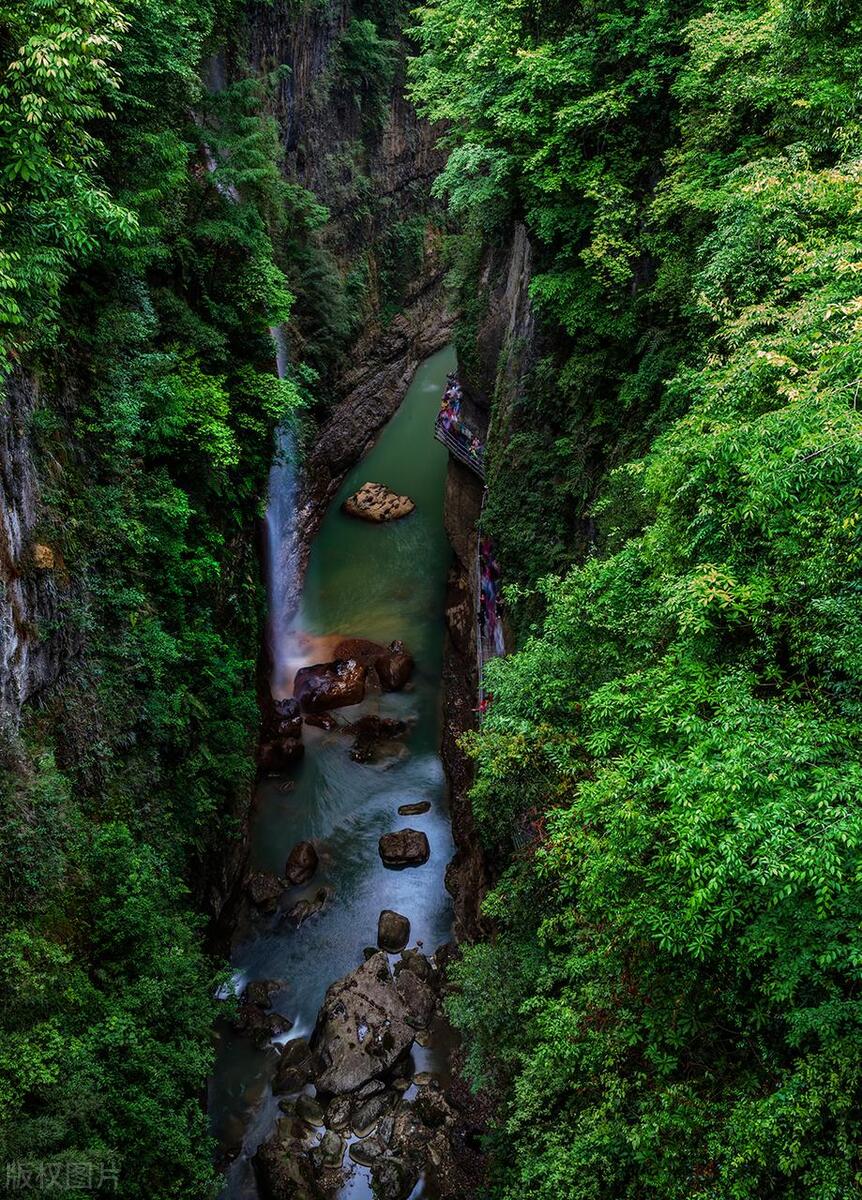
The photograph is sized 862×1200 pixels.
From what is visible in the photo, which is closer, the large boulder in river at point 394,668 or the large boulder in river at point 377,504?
the large boulder in river at point 394,668

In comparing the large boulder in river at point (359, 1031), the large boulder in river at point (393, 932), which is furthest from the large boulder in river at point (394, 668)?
the large boulder in river at point (359, 1031)

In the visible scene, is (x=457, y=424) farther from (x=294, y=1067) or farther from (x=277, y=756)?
(x=294, y=1067)

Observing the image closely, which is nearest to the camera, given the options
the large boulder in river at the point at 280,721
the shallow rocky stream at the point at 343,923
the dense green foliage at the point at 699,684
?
the dense green foliage at the point at 699,684

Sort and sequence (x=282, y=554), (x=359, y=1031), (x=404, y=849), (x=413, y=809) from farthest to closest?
1. (x=282, y=554)
2. (x=413, y=809)
3. (x=404, y=849)
4. (x=359, y=1031)

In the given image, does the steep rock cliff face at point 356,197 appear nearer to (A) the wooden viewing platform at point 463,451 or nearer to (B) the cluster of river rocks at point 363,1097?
(A) the wooden viewing platform at point 463,451

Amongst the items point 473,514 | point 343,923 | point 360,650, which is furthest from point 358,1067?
point 473,514

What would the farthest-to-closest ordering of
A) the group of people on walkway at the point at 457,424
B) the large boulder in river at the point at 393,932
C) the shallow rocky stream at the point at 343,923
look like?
the group of people on walkway at the point at 457,424
the large boulder in river at the point at 393,932
the shallow rocky stream at the point at 343,923

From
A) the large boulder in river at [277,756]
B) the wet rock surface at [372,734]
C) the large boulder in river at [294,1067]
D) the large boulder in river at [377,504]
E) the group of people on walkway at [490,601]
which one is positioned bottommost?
the large boulder in river at [294,1067]

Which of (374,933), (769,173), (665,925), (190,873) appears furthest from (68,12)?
(374,933)
